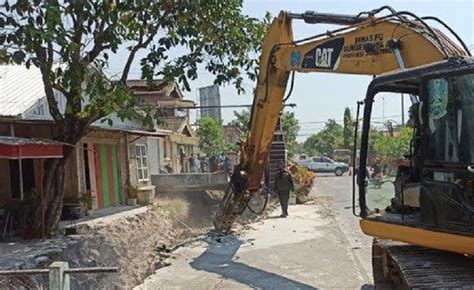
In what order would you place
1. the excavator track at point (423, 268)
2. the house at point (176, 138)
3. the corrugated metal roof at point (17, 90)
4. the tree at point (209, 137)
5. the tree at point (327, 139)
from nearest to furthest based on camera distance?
1. the excavator track at point (423, 268)
2. the corrugated metal roof at point (17, 90)
3. the house at point (176, 138)
4. the tree at point (209, 137)
5. the tree at point (327, 139)

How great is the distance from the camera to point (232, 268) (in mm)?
10070

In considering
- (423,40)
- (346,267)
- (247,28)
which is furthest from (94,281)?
(247,28)

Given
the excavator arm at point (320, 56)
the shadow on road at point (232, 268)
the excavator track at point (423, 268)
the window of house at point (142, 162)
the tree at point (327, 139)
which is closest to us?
the excavator track at point (423, 268)

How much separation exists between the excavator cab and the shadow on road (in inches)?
148

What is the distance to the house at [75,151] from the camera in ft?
46.2

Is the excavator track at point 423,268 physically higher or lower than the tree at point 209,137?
lower

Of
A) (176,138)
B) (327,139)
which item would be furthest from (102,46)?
Answer: (327,139)

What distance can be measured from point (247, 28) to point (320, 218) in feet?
20.2

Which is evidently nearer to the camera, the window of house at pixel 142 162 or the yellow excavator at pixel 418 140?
the yellow excavator at pixel 418 140

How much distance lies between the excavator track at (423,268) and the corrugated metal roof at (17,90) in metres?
10.5

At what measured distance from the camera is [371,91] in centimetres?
576

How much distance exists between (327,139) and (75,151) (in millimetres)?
65759

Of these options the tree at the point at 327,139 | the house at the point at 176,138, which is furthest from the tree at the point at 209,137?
the tree at the point at 327,139

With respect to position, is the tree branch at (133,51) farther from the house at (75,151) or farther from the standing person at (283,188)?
the standing person at (283,188)
